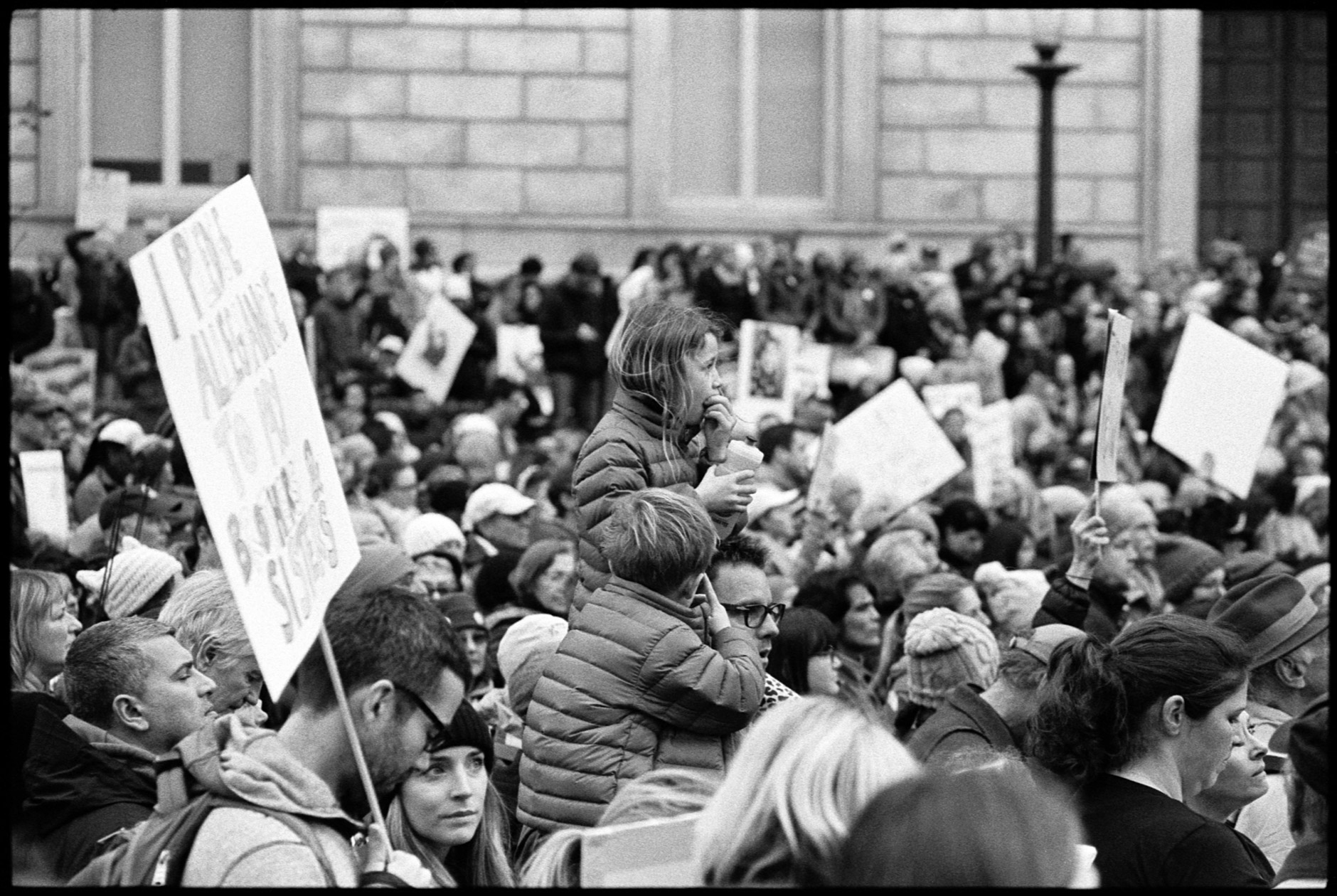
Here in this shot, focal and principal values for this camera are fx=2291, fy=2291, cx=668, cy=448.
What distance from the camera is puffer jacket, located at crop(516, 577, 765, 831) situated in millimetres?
4355

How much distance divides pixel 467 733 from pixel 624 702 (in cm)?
36

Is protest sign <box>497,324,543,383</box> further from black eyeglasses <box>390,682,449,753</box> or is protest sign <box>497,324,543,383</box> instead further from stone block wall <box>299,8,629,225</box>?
black eyeglasses <box>390,682,449,753</box>

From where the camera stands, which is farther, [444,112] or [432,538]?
[444,112]

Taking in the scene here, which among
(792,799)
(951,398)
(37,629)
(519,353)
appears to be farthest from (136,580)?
(519,353)

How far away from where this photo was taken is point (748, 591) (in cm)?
497

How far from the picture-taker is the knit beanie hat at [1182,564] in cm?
891

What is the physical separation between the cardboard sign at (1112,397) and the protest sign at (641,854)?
2815mm

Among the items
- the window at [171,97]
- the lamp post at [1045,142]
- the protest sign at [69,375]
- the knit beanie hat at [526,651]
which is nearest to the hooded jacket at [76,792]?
the knit beanie hat at [526,651]

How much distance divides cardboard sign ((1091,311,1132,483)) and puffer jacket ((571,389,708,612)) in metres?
1.23

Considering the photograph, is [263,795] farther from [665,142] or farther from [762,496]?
[665,142]

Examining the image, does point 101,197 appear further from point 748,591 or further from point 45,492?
point 748,591

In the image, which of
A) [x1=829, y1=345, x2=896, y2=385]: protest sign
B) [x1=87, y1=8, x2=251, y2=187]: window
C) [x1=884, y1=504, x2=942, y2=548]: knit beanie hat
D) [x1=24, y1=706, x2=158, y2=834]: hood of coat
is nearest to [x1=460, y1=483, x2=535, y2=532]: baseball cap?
[x1=884, y1=504, x2=942, y2=548]: knit beanie hat

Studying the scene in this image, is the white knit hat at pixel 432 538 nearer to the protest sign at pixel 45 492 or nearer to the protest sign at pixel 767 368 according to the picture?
the protest sign at pixel 45 492

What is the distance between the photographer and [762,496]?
9.55 meters
